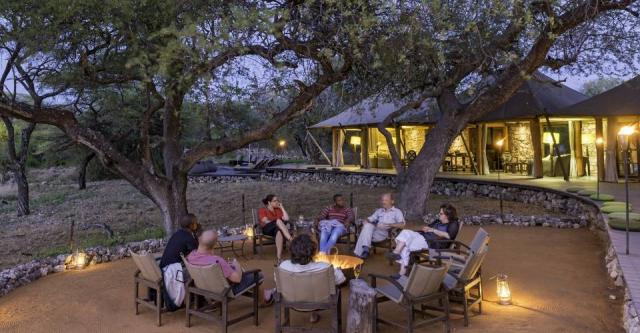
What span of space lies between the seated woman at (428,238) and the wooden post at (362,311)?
1.46m

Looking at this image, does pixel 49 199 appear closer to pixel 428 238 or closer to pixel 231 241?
pixel 231 241

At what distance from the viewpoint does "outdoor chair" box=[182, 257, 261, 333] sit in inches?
173

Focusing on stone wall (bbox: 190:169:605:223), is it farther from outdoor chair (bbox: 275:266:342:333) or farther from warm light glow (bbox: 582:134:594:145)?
outdoor chair (bbox: 275:266:342:333)

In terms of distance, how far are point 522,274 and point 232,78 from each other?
5.99 metres

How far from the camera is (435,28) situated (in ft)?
25.8

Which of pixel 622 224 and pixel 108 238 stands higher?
pixel 622 224

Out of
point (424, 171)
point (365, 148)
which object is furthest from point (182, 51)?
point (365, 148)

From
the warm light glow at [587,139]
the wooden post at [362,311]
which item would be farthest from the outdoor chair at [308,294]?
the warm light glow at [587,139]

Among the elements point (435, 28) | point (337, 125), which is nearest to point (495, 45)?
point (435, 28)

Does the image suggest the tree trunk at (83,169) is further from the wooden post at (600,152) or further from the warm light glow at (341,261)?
the wooden post at (600,152)

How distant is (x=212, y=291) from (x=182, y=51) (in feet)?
14.2

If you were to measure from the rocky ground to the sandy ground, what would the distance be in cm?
259

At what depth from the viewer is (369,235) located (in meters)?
6.93

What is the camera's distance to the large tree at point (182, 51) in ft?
24.1
